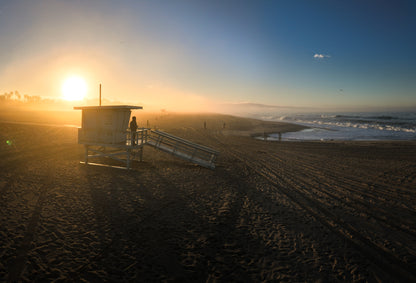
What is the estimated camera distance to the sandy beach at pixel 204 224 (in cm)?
492

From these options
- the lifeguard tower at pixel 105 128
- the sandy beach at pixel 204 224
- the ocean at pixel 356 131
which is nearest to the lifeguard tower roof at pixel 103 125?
the lifeguard tower at pixel 105 128

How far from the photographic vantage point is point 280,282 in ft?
15.2

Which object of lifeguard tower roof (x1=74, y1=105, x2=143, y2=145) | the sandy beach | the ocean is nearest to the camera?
the sandy beach

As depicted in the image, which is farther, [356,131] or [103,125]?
[356,131]

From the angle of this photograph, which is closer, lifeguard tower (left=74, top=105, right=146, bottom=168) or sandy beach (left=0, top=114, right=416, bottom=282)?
sandy beach (left=0, top=114, right=416, bottom=282)

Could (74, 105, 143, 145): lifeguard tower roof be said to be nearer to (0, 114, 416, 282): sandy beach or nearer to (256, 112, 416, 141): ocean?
(0, 114, 416, 282): sandy beach

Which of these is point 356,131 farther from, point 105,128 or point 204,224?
point 204,224

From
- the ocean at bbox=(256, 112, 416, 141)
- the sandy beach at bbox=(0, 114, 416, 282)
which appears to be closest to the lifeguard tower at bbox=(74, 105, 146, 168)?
the sandy beach at bbox=(0, 114, 416, 282)

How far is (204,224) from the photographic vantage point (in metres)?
6.92

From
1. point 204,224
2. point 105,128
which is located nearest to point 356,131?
point 105,128

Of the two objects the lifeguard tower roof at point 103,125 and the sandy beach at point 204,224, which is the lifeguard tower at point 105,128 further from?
the sandy beach at point 204,224

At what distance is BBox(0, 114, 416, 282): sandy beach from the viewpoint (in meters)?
4.92

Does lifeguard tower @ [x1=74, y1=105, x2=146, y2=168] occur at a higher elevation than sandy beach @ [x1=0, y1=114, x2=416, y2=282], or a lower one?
higher


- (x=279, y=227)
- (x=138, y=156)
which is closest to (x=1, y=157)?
(x=138, y=156)
